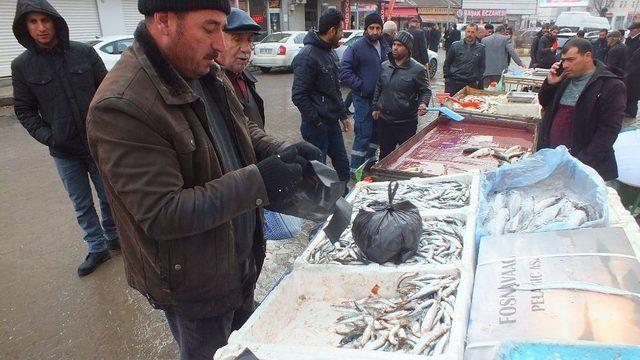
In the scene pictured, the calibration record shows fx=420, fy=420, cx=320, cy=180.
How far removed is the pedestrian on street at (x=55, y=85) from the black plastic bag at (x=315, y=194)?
236 centimetres

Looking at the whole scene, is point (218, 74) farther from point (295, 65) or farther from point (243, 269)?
point (295, 65)

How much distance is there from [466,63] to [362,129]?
360 centimetres

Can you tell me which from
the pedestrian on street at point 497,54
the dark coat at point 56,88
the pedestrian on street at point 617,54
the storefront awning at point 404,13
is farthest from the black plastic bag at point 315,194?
the storefront awning at point 404,13

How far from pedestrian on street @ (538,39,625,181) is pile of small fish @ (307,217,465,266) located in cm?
185

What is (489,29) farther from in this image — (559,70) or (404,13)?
(404,13)

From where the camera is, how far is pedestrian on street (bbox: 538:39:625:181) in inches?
144

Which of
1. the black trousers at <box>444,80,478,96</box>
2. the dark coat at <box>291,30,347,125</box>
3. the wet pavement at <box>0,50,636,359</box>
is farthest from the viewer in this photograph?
the black trousers at <box>444,80,478,96</box>

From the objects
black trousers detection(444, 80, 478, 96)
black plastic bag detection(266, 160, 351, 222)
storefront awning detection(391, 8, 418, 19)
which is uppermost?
storefront awning detection(391, 8, 418, 19)

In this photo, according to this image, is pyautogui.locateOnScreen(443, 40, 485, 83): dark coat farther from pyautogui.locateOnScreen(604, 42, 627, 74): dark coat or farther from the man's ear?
the man's ear

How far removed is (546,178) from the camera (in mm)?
3373

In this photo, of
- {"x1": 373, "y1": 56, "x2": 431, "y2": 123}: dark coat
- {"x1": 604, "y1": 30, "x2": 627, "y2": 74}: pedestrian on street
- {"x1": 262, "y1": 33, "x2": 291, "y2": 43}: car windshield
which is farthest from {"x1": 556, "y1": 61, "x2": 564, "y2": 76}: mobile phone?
{"x1": 262, "y1": 33, "x2": 291, "y2": 43}: car windshield

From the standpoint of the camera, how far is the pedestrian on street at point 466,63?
8.31m

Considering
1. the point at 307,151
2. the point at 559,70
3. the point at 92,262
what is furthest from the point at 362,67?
the point at 307,151

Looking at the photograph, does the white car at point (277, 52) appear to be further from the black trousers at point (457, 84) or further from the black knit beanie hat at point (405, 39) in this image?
the black knit beanie hat at point (405, 39)
